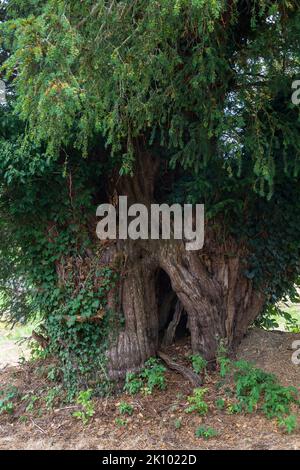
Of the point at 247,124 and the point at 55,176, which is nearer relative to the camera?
the point at 247,124

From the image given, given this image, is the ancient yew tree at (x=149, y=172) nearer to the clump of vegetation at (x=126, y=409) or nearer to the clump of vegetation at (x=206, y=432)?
the clump of vegetation at (x=126, y=409)

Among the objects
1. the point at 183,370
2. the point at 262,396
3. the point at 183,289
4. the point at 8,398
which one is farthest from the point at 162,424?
the point at 8,398

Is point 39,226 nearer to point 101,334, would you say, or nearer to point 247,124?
point 101,334

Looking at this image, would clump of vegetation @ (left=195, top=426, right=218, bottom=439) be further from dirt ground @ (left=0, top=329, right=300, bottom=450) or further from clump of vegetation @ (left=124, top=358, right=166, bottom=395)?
clump of vegetation @ (left=124, top=358, right=166, bottom=395)

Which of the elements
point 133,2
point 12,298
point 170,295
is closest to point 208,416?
point 170,295

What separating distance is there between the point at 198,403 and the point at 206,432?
0.40m

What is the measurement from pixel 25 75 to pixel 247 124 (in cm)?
234

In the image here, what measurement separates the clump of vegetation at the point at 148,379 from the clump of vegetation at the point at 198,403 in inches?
18.0

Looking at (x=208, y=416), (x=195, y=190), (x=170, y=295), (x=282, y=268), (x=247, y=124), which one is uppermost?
(x=247, y=124)

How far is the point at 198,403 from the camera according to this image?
16.9 ft

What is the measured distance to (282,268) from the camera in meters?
6.09

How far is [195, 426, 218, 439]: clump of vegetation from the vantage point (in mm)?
4793

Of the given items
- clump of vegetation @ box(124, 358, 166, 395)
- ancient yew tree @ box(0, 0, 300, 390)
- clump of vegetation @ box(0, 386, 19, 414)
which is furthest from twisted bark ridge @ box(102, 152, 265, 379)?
clump of vegetation @ box(0, 386, 19, 414)

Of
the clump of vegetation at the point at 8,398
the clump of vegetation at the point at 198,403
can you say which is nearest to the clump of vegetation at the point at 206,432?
the clump of vegetation at the point at 198,403
